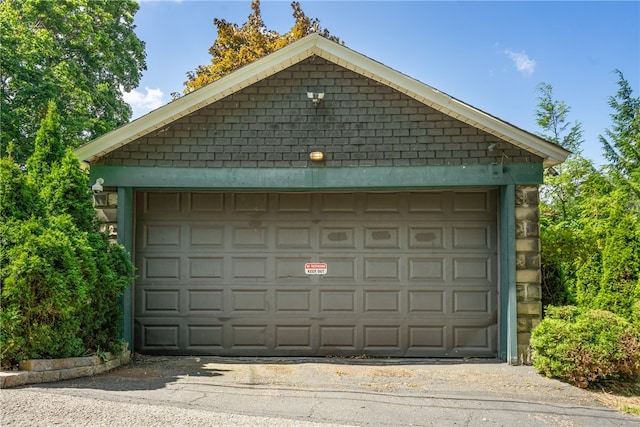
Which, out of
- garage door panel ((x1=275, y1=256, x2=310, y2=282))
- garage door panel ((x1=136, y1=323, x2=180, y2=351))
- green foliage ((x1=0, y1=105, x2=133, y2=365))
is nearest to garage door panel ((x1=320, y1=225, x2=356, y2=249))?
garage door panel ((x1=275, y1=256, x2=310, y2=282))

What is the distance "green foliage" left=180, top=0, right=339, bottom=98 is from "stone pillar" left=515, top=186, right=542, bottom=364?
13.5 metres

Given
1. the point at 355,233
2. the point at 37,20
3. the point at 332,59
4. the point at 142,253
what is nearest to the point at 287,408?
the point at 355,233

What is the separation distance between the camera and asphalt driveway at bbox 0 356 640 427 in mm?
4441

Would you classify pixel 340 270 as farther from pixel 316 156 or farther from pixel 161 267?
pixel 161 267

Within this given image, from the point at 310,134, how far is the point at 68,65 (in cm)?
1407

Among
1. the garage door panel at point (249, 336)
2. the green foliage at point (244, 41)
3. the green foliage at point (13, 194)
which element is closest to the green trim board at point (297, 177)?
the green foliage at point (13, 194)

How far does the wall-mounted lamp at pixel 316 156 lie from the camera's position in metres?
7.17

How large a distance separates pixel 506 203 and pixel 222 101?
4.28 m

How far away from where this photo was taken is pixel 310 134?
7301 millimetres

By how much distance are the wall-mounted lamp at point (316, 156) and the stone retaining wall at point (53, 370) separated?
370 centimetres

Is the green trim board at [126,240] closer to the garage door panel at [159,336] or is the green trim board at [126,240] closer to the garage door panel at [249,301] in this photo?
the garage door panel at [159,336]

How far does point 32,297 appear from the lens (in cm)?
542

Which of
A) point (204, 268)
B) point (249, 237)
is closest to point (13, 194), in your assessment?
point (204, 268)

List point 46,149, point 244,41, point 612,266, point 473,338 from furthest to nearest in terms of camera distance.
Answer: point 244,41 → point 612,266 → point 473,338 → point 46,149
